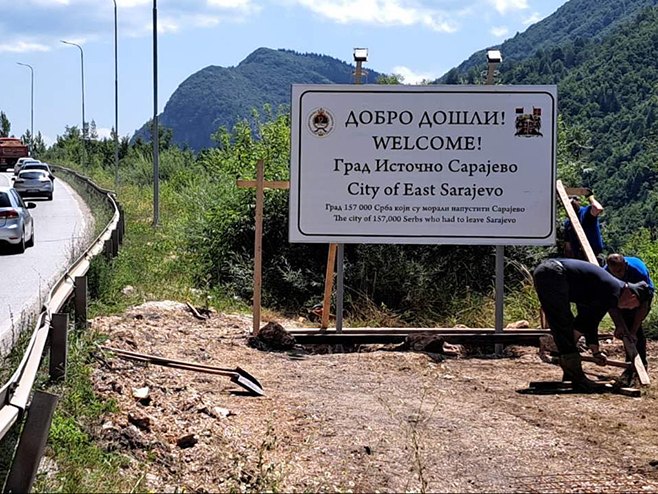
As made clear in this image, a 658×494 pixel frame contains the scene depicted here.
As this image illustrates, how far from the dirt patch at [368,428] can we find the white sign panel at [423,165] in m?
2.01

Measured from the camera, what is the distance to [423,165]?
12031mm

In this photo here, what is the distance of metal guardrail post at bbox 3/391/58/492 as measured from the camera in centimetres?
482

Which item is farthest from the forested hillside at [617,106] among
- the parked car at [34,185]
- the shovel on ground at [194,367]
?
the parked car at [34,185]

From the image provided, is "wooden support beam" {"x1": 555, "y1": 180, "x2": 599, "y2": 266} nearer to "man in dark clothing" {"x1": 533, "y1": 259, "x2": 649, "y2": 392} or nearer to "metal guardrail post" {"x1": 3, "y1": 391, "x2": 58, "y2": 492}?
"man in dark clothing" {"x1": 533, "y1": 259, "x2": 649, "y2": 392}

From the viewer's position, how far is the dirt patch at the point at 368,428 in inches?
235

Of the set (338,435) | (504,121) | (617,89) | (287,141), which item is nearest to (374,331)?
(504,121)

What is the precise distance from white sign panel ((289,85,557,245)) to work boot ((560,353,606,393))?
304 centimetres

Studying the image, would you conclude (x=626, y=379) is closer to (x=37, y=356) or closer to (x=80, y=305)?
(x=80, y=305)

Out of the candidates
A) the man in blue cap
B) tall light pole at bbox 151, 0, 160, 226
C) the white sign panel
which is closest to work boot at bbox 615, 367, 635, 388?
the man in blue cap

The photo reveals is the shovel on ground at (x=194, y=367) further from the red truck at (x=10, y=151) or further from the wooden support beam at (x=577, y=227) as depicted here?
A: the red truck at (x=10, y=151)

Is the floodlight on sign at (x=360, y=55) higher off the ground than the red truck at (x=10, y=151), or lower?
higher

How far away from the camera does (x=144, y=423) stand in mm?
6812

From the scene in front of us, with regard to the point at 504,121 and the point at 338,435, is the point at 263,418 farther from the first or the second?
the point at 504,121

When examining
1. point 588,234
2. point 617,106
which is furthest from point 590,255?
point 617,106
